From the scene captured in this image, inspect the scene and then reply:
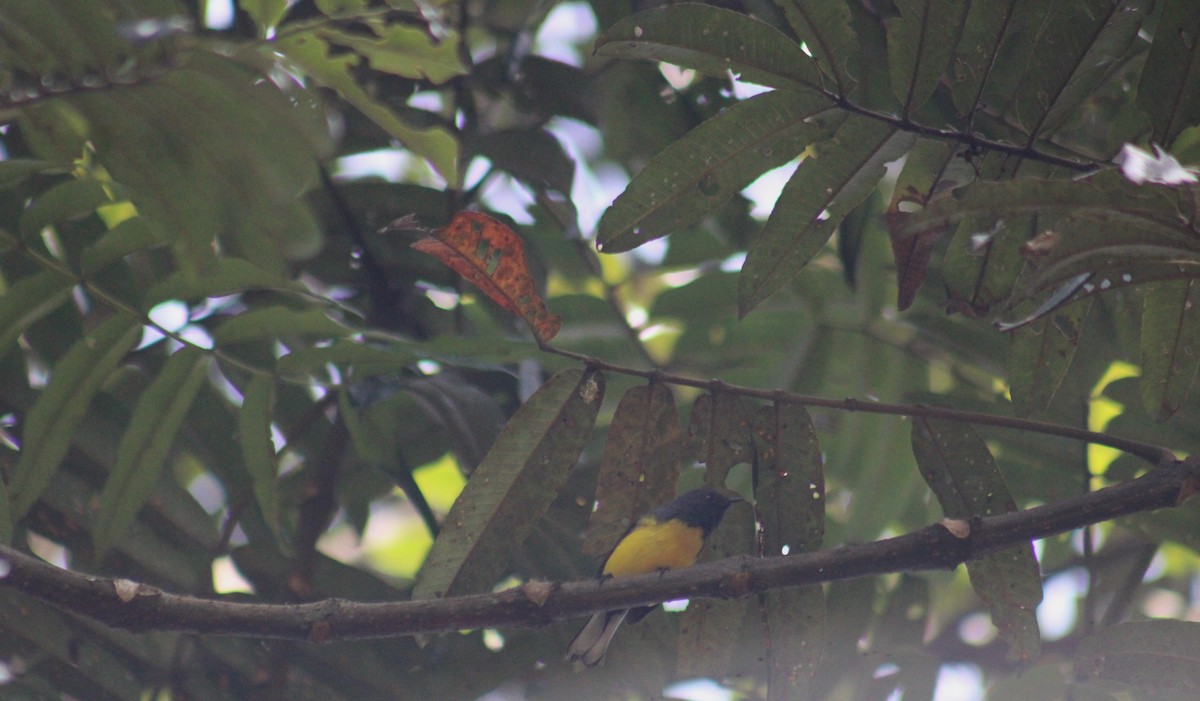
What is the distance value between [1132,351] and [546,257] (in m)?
1.86

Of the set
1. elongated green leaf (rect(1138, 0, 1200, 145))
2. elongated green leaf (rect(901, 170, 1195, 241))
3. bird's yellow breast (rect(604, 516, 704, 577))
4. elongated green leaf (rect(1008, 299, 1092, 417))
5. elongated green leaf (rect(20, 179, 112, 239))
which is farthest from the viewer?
bird's yellow breast (rect(604, 516, 704, 577))

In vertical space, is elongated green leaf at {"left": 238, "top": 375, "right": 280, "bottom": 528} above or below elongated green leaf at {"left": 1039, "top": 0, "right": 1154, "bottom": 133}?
below

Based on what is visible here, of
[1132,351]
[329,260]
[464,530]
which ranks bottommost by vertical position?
[464,530]

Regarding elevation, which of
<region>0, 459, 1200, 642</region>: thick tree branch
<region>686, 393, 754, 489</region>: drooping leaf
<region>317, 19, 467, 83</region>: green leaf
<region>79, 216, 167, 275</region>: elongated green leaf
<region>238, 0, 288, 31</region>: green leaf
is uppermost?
<region>317, 19, 467, 83</region>: green leaf

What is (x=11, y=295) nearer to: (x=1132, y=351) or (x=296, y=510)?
(x=296, y=510)

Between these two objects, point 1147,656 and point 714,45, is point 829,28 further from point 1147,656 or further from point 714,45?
point 1147,656

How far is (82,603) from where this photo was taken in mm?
1892

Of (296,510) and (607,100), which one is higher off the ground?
(607,100)

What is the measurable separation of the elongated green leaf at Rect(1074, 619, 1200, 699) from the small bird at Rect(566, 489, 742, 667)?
37.2 inches

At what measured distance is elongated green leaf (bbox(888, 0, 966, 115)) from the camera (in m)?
1.83

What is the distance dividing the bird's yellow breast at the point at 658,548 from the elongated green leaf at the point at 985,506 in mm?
1188

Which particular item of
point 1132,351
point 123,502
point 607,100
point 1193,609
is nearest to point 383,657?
point 123,502

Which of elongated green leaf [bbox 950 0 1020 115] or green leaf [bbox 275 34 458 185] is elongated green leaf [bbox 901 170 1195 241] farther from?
green leaf [bbox 275 34 458 185]

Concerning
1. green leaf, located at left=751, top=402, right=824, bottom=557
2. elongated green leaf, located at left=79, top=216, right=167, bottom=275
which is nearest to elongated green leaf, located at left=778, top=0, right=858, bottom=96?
green leaf, located at left=751, top=402, right=824, bottom=557
